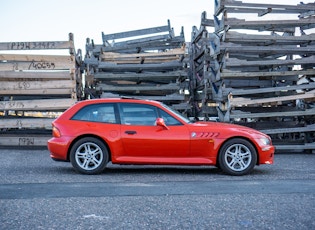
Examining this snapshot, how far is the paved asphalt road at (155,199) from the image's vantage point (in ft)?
17.2

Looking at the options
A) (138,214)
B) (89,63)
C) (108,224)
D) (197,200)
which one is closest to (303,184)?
(197,200)

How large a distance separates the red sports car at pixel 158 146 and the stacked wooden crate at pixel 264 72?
4498 millimetres

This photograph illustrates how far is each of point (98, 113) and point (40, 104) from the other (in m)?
5.35

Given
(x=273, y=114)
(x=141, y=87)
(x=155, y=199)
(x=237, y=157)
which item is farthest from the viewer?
(x=141, y=87)

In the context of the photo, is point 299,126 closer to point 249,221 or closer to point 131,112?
point 131,112

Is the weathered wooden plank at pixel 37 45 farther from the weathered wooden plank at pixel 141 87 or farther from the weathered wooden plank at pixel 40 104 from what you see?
the weathered wooden plank at pixel 141 87

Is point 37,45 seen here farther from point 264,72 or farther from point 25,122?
point 264,72

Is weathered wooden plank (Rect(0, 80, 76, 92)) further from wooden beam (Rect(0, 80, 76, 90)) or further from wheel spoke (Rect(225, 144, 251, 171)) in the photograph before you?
wheel spoke (Rect(225, 144, 251, 171))

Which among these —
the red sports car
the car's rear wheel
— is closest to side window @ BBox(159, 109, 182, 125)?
the red sports car

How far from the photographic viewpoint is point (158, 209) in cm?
585

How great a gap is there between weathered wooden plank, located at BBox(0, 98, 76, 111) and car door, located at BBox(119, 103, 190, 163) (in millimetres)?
5359

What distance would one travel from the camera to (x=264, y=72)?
13828 millimetres

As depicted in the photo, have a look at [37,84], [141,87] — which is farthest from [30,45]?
[141,87]

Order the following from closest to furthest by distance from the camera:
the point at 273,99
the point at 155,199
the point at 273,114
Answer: the point at 155,199 → the point at 273,114 → the point at 273,99
